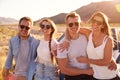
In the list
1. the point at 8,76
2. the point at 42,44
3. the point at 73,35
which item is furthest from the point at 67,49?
the point at 8,76

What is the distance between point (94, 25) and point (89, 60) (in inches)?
19.8

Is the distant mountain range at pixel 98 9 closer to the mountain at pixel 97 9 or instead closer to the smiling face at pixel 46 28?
the mountain at pixel 97 9

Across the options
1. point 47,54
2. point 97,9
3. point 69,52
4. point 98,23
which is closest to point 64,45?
point 69,52

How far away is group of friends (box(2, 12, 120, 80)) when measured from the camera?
529 centimetres

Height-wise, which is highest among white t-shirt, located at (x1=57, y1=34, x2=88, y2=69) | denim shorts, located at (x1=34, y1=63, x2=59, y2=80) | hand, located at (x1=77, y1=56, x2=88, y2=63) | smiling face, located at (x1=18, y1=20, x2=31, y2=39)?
smiling face, located at (x1=18, y1=20, x2=31, y2=39)

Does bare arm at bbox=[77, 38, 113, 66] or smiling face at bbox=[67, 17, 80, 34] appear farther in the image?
smiling face at bbox=[67, 17, 80, 34]

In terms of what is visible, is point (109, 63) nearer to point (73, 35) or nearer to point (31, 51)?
point (73, 35)

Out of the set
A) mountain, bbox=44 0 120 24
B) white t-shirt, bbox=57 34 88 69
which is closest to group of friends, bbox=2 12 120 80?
white t-shirt, bbox=57 34 88 69

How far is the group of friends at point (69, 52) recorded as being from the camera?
17.3 ft

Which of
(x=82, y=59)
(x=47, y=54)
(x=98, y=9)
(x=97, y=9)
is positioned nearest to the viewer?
(x=82, y=59)

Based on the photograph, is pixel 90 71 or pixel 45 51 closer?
pixel 90 71

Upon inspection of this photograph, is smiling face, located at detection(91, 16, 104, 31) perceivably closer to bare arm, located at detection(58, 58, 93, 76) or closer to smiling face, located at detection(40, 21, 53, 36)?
bare arm, located at detection(58, 58, 93, 76)

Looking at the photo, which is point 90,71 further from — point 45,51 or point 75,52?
point 45,51

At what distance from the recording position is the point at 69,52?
5578mm
